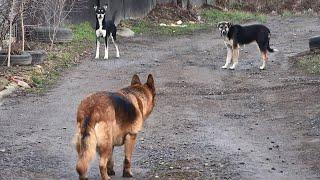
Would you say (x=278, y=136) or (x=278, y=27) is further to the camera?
(x=278, y=27)

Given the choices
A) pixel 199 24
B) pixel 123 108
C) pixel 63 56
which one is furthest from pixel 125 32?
pixel 123 108

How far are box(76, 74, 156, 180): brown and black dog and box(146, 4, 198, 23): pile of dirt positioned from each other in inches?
886

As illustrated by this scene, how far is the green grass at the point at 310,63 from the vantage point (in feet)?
51.4

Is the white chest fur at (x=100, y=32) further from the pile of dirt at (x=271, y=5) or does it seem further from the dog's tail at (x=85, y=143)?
the pile of dirt at (x=271, y=5)

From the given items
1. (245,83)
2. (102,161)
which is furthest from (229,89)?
(102,161)

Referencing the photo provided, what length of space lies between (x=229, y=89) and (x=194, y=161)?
6028 mm

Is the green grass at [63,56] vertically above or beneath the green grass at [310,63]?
beneath

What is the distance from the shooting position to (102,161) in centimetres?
635

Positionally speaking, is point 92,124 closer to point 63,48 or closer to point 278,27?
point 63,48

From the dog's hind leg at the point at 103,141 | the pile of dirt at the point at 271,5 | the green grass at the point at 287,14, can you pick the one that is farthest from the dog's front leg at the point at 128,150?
the pile of dirt at the point at 271,5

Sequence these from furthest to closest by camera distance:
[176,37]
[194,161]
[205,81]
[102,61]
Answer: [176,37]
[102,61]
[205,81]
[194,161]

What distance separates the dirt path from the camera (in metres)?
7.59

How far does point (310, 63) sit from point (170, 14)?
14684mm

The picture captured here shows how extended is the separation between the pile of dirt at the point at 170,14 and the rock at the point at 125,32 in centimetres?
411
